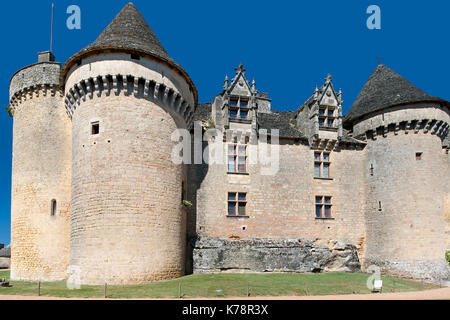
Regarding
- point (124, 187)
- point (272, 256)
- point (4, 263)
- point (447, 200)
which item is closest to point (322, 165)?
point (272, 256)

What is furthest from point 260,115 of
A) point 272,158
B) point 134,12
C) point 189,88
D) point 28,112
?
point 28,112

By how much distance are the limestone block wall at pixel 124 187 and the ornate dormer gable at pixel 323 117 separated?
9.52 metres

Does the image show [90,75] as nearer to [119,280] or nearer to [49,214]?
[49,214]

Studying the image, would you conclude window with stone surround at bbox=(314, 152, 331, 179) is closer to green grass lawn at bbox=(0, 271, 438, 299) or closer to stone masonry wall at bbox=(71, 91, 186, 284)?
green grass lawn at bbox=(0, 271, 438, 299)

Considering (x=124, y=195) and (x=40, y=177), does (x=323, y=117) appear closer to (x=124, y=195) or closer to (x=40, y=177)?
(x=124, y=195)

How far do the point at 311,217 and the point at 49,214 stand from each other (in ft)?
45.7

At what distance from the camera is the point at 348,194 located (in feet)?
81.3

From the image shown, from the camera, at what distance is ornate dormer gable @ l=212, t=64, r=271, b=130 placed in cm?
2361

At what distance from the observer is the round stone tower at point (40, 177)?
19969 mm

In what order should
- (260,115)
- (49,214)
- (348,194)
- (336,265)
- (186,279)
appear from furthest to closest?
(260,115)
(348,194)
(336,265)
(49,214)
(186,279)

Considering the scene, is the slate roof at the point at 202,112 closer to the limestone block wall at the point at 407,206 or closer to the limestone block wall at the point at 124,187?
the limestone block wall at the point at 124,187

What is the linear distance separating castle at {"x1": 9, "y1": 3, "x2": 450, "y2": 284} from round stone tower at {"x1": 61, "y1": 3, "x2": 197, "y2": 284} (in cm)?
5

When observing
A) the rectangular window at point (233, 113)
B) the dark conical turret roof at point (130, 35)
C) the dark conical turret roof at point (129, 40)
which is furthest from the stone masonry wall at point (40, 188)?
the rectangular window at point (233, 113)

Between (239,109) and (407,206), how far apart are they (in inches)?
420
